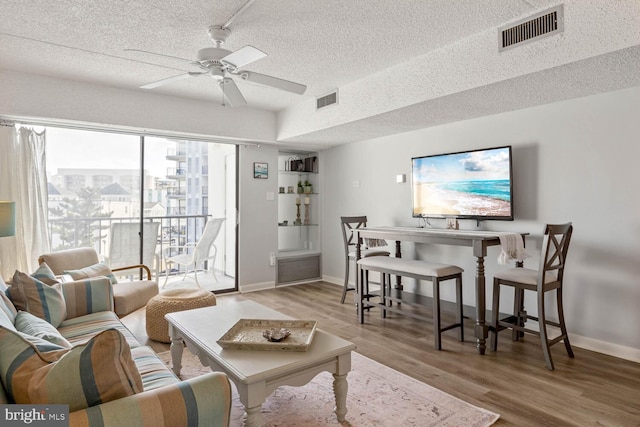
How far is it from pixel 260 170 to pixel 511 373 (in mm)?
3988

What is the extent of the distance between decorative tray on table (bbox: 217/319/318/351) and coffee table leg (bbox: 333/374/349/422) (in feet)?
0.86

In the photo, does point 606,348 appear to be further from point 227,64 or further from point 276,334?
point 227,64

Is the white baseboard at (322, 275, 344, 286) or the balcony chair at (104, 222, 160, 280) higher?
the balcony chair at (104, 222, 160, 280)

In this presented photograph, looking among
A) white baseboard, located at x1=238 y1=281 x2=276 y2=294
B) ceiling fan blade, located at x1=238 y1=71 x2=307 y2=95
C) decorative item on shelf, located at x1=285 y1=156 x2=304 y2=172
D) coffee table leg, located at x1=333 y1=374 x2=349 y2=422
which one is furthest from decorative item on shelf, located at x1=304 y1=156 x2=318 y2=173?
coffee table leg, located at x1=333 y1=374 x2=349 y2=422

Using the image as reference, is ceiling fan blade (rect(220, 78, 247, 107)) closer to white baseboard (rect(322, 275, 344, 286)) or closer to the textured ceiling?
the textured ceiling

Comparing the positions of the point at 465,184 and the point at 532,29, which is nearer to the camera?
the point at 532,29

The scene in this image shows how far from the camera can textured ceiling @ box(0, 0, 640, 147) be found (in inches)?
93.6

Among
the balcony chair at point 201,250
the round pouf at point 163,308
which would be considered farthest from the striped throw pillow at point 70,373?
the balcony chair at point 201,250

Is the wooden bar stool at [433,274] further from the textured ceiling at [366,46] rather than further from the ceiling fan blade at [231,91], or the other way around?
the ceiling fan blade at [231,91]

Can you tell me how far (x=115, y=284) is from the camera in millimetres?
3482

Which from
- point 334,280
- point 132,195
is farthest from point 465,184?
point 132,195

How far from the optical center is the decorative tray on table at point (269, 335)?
6.25 ft

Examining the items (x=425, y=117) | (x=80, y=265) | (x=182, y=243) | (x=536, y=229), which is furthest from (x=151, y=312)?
(x=536, y=229)

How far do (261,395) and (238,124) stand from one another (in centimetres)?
392
